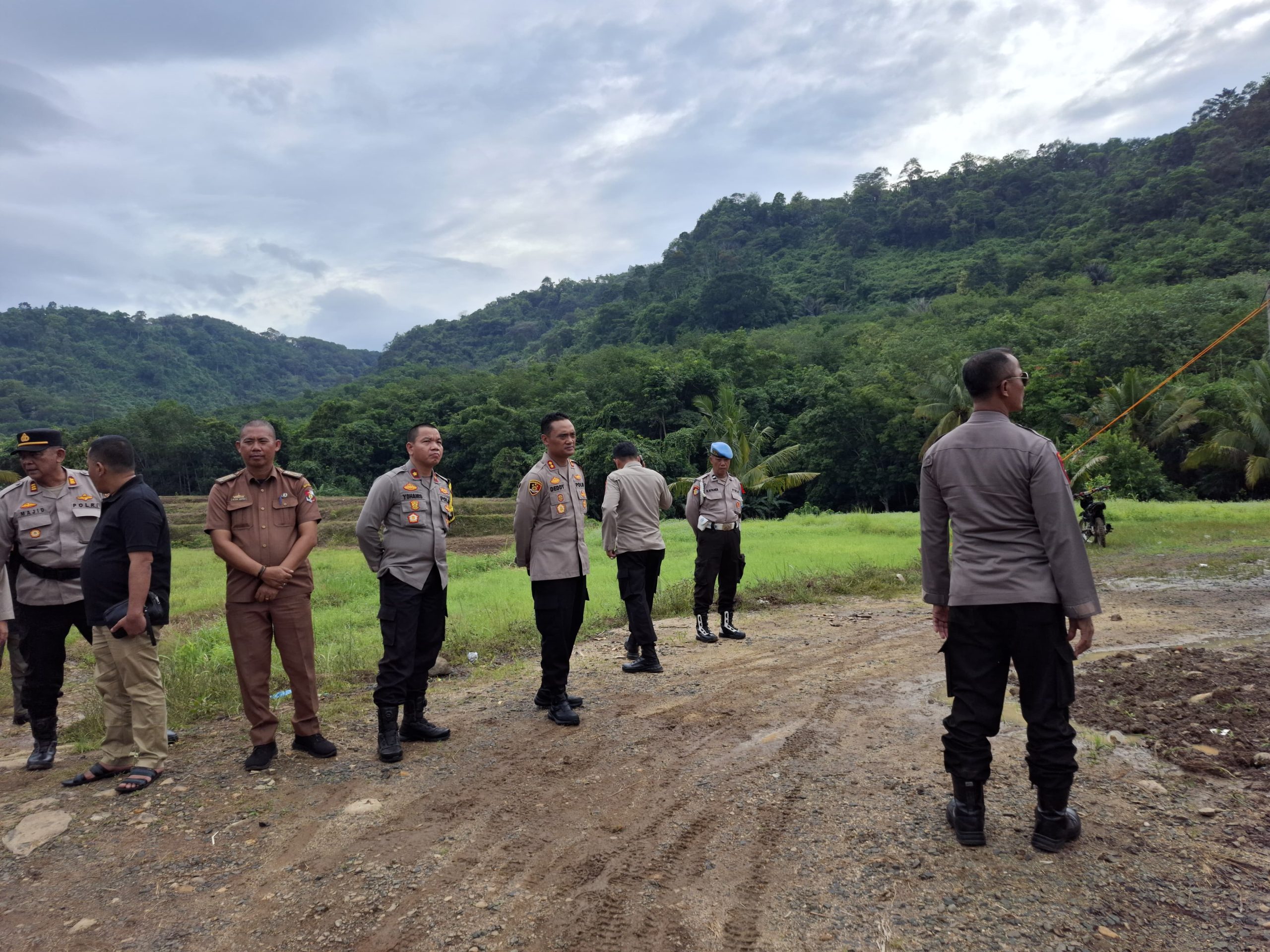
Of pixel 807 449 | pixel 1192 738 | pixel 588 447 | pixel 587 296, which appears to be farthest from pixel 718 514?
pixel 587 296

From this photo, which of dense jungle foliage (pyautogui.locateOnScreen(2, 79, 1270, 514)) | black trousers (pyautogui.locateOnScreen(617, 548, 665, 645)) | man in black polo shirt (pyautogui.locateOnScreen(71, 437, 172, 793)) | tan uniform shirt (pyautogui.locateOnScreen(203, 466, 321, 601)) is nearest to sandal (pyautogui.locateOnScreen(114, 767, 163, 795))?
man in black polo shirt (pyautogui.locateOnScreen(71, 437, 172, 793))

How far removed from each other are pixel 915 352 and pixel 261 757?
41.0 meters

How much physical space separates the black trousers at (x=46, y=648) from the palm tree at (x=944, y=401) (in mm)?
28895

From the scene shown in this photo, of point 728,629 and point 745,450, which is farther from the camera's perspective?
point 745,450

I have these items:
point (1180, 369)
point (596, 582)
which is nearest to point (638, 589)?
point (596, 582)

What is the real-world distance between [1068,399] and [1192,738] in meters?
31.1

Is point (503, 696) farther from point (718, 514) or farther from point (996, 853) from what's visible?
point (996, 853)

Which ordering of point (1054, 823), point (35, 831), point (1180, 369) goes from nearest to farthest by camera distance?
point (1054, 823) → point (35, 831) → point (1180, 369)

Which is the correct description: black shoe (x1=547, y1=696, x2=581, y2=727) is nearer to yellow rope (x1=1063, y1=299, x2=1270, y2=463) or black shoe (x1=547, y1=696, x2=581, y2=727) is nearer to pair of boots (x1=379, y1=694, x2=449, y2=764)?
pair of boots (x1=379, y1=694, x2=449, y2=764)

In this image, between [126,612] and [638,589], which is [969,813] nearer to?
[638,589]

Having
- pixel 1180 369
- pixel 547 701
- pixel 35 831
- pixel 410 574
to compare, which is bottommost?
pixel 35 831

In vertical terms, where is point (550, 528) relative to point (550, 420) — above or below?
below

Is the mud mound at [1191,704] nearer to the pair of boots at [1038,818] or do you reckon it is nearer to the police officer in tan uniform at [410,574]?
the pair of boots at [1038,818]

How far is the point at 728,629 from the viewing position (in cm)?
780
